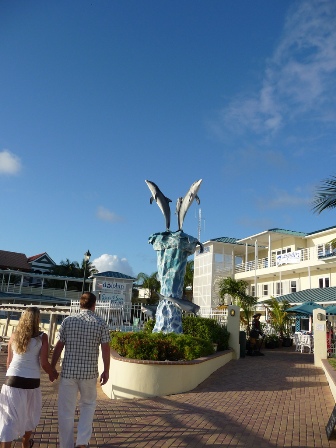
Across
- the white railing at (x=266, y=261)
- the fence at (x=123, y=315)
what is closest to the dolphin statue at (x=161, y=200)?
the fence at (x=123, y=315)

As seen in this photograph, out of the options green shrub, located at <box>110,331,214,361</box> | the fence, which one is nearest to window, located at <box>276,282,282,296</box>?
the fence

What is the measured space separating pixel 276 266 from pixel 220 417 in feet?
86.8

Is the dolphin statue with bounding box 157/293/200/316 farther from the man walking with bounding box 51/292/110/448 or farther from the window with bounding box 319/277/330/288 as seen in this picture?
the window with bounding box 319/277/330/288

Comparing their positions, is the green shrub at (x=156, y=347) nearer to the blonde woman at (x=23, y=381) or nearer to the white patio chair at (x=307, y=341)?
the blonde woman at (x=23, y=381)

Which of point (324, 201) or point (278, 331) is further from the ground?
point (324, 201)

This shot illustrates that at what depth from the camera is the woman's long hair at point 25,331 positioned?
13.8ft

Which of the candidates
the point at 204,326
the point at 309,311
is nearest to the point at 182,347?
the point at 204,326

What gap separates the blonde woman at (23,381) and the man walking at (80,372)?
0.25 meters

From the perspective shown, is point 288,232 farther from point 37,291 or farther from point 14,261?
point 14,261

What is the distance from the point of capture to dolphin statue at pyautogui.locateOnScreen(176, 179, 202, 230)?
13359 mm

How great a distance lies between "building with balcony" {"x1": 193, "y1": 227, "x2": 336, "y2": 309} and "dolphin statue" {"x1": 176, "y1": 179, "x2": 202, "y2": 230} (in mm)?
12576

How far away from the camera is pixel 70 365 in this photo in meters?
4.27

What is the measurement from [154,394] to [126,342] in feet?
4.99

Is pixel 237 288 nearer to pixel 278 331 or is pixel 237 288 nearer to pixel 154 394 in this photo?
pixel 278 331
